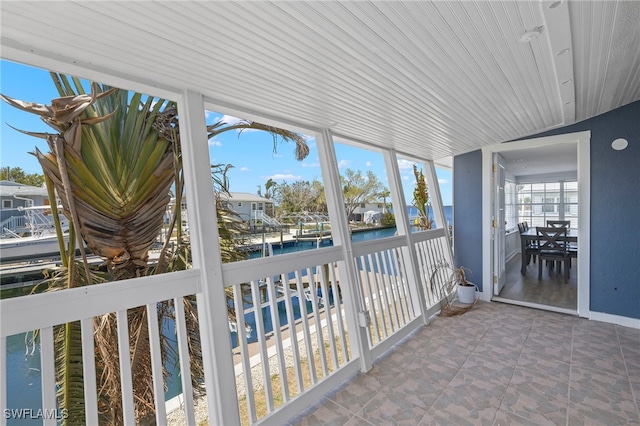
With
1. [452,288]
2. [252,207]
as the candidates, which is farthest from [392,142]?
[452,288]

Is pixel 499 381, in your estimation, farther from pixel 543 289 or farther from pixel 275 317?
pixel 543 289

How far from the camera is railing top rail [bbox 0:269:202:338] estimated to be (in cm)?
116

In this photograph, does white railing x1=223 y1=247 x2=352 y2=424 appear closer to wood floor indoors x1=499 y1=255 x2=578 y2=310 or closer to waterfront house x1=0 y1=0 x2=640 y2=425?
waterfront house x1=0 y1=0 x2=640 y2=425

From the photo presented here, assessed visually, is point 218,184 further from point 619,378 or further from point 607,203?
point 607,203

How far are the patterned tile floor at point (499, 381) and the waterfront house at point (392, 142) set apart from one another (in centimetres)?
2

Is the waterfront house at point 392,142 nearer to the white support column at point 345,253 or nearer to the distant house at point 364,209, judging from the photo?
the white support column at point 345,253

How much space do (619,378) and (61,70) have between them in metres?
4.08

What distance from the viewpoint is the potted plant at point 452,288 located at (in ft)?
12.8

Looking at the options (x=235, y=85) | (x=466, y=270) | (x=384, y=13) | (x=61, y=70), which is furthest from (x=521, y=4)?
(x=466, y=270)

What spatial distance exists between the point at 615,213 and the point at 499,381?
2523 millimetres

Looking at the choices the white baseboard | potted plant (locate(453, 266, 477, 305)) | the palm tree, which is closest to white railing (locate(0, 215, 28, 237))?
the palm tree

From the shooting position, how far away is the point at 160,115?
5.92 ft

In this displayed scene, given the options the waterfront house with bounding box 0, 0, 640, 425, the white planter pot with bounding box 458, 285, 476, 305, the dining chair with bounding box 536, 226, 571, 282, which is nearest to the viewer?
the waterfront house with bounding box 0, 0, 640, 425

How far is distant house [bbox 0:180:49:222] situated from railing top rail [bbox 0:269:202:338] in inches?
17.9
